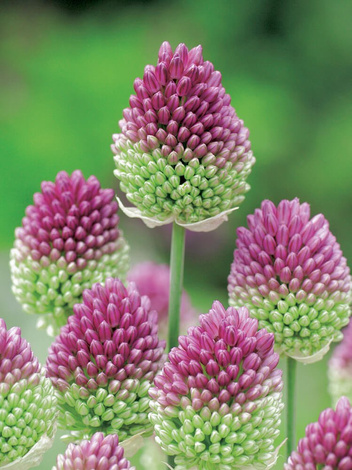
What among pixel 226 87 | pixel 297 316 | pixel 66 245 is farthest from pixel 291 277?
pixel 226 87

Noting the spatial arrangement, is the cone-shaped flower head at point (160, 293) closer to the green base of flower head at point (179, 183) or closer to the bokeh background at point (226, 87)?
the green base of flower head at point (179, 183)

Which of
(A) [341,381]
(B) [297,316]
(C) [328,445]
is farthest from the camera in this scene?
(A) [341,381]

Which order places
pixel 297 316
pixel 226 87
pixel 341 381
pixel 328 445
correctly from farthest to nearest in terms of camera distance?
1. pixel 226 87
2. pixel 341 381
3. pixel 297 316
4. pixel 328 445

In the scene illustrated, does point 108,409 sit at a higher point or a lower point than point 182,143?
lower

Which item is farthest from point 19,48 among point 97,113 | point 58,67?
point 97,113

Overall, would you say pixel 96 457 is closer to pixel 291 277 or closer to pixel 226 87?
pixel 291 277

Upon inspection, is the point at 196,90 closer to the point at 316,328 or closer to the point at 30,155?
the point at 316,328
